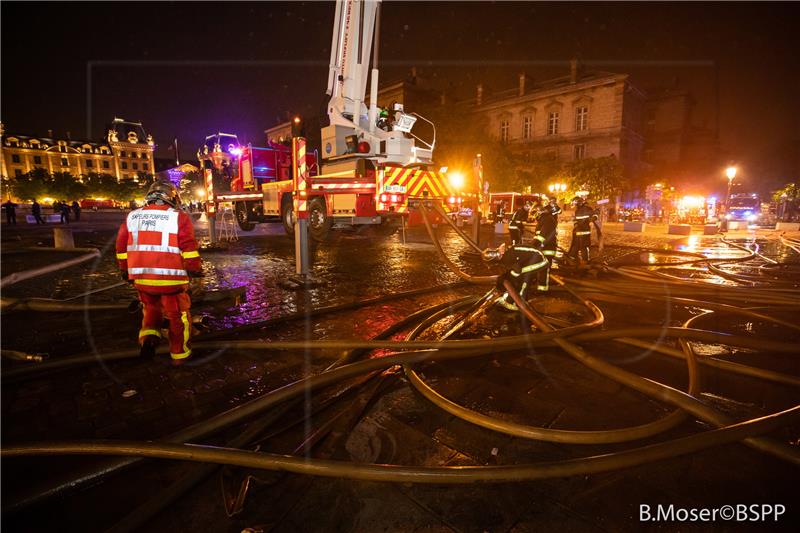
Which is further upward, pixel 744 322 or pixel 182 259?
pixel 182 259

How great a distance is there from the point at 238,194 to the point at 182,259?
27.8 feet

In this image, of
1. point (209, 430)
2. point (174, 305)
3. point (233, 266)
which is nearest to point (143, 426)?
point (209, 430)

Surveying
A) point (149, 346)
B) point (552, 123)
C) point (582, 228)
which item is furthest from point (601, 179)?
point (149, 346)

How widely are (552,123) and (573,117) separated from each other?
224cm

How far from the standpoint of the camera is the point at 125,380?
3041 mm

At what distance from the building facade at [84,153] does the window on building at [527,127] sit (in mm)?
84170

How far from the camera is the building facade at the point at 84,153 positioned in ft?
247

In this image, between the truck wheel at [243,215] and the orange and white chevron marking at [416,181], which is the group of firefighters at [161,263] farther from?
the truck wheel at [243,215]

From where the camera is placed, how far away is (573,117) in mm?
39781

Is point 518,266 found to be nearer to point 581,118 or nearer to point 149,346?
point 149,346

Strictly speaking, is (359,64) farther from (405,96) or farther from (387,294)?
(405,96)

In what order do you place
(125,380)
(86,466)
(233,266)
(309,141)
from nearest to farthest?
1. (86,466)
2. (125,380)
3. (233,266)
4. (309,141)

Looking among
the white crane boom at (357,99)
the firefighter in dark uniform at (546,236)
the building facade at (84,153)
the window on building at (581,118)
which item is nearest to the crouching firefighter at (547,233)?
the firefighter in dark uniform at (546,236)

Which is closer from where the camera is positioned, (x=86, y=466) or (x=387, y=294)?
(x=86, y=466)
